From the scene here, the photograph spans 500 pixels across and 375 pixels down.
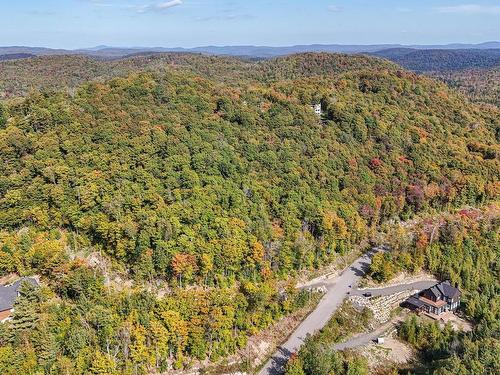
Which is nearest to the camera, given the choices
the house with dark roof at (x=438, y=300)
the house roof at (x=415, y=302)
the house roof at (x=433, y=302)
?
the house roof at (x=433, y=302)

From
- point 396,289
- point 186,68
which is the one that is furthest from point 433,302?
point 186,68

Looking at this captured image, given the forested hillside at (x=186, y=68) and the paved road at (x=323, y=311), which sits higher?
the forested hillside at (x=186, y=68)

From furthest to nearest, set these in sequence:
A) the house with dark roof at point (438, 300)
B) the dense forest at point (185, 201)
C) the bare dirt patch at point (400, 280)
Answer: the bare dirt patch at point (400, 280) → the house with dark roof at point (438, 300) → the dense forest at point (185, 201)

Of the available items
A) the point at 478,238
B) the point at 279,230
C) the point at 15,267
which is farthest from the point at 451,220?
the point at 15,267

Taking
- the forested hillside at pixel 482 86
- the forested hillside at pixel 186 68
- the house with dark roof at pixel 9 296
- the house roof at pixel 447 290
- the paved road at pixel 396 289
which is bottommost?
the paved road at pixel 396 289

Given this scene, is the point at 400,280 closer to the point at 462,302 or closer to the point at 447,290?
the point at 447,290

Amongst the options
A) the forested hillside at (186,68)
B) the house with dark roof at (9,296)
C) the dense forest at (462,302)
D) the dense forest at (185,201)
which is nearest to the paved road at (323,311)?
the dense forest at (462,302)

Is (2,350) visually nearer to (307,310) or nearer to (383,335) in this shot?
(307,310)

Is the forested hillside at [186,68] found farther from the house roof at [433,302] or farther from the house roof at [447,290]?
the house roof at [433,302]
